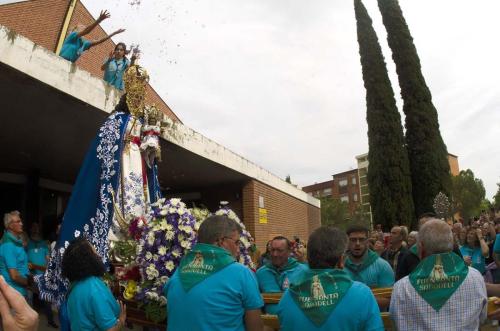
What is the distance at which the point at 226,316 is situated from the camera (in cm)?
269

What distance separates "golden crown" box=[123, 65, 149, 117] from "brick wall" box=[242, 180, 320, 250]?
22.4 ft

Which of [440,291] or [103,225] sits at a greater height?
[103,225]

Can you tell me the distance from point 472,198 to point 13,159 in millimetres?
51136

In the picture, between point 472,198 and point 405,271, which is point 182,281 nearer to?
point 405,271

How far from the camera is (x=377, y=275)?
441cm

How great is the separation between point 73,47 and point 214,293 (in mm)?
5501

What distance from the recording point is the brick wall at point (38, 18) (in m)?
12.5

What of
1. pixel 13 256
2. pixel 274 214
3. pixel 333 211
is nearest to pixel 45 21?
pixel 274 214

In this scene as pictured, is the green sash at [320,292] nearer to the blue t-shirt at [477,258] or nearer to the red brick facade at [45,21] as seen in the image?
the blue t-shirt at [477,258]

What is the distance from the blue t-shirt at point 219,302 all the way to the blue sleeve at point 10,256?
3.66 m

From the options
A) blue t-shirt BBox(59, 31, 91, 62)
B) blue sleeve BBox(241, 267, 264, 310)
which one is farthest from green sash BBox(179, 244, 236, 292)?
blue t-shirt BBox(59, 31, 91, 62)

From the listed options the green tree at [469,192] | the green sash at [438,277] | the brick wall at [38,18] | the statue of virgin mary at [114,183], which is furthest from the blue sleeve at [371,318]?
the green tree at [469,192]

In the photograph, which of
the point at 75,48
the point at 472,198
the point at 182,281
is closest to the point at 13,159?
the point at 75,48

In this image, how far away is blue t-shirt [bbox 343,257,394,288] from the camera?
4395 millimetres
